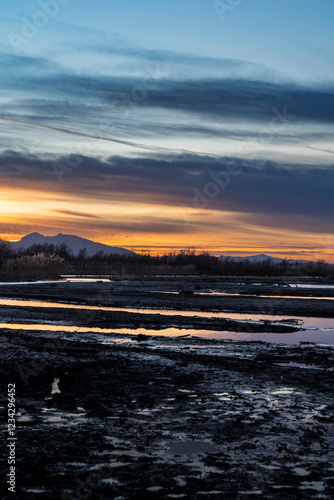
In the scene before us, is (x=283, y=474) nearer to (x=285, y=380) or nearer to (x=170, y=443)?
(x=170, y=443)

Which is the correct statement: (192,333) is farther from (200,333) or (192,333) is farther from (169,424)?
(169,424)

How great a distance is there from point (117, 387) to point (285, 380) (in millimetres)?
3544

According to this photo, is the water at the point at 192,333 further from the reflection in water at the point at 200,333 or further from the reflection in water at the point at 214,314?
the reflection in water at the point at 214,314

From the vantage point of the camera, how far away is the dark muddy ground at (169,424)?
6.47 metres

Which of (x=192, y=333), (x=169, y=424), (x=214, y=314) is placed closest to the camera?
(x=169, y=424)

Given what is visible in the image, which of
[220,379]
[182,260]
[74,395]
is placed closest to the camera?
[74,395]

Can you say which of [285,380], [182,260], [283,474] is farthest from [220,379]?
[182,260]

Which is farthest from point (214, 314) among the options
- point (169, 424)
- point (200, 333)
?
point (169, 424)

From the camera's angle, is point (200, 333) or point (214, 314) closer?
point (200, 333)

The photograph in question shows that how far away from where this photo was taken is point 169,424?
8.84 m

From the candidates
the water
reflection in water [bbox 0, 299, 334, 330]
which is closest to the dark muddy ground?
the water

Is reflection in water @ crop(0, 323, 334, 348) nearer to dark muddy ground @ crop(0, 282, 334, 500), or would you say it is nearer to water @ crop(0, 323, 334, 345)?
water @ crop(0, 323, 334, 345)

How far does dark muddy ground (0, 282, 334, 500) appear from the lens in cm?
647

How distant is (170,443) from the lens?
311 inches
